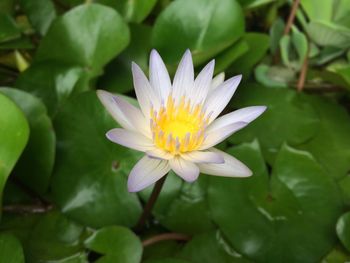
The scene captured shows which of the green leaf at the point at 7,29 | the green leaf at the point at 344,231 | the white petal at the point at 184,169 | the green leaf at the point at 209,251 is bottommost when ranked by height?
the green leaf at the point at 209,251

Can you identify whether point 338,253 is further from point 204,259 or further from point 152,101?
point 152,101

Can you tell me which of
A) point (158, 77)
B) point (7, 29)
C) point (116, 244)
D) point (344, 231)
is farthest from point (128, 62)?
point (344, 231)

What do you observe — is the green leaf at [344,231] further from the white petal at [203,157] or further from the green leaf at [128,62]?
the green leaf at [128,62]

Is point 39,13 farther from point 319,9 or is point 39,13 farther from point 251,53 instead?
point 319,9

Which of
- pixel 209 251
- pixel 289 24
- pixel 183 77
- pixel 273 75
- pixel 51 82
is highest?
pixel 183 77

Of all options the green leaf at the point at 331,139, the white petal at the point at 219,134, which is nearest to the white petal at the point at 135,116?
the white petal at the point at 219,134

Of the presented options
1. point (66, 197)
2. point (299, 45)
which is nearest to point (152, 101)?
point (66, 197)

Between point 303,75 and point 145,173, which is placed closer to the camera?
point 145,173
